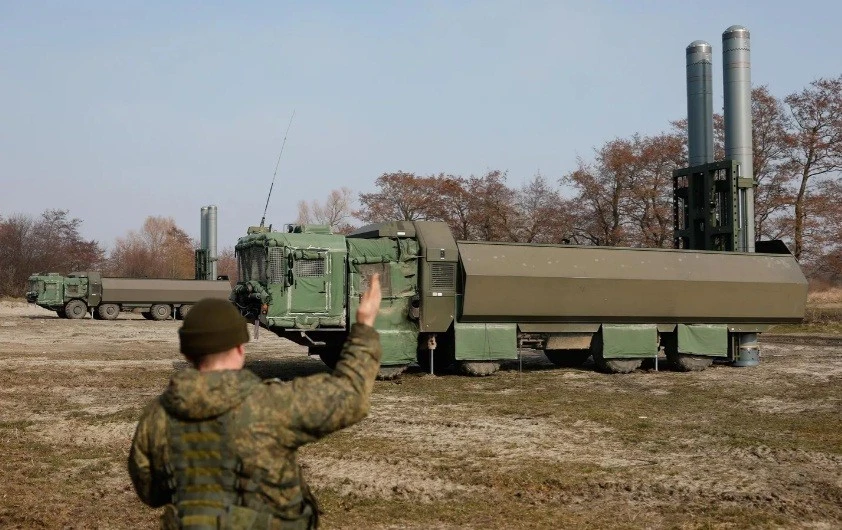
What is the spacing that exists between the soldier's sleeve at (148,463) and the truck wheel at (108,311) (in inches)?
1518

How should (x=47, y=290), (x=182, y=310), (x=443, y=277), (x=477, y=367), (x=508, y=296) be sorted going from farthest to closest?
(x=182, y=310), (x=47, y=290), (x=477, y=367), (x=508, y=296), (x=443, y=277)

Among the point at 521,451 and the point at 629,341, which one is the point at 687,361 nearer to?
the point at 629,341

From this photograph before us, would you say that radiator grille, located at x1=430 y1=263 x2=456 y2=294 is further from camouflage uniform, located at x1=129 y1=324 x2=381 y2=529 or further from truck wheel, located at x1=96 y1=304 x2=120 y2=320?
truck wheel, located at x1=96 y1=304 x2=120 y2=320

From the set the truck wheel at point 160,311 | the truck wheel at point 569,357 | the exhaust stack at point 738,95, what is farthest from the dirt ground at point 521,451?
the truck wheel at point 160,311

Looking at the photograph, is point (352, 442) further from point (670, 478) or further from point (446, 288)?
point (446, 288)

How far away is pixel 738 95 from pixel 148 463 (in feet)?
78.7

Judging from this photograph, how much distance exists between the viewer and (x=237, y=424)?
3059 mm

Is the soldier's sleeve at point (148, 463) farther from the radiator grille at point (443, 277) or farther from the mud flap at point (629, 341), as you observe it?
the mud flap at point (629, 341)

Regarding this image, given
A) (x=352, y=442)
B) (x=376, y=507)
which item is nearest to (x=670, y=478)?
(x=376, y=507)

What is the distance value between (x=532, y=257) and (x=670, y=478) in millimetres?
8882

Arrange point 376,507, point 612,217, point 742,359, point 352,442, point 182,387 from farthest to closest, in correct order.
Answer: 1. point 612,217
2. point 742,359
3. point 352,442
4. point 376,507
5. point 182,387

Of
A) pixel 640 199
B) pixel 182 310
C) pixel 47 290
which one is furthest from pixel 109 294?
pixel 640 199

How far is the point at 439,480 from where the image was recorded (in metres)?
8.24

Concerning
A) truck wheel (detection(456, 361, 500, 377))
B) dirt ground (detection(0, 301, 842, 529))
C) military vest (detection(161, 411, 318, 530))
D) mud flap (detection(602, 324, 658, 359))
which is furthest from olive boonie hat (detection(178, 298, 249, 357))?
mud flap (detection(602, 324, 658, 359))
